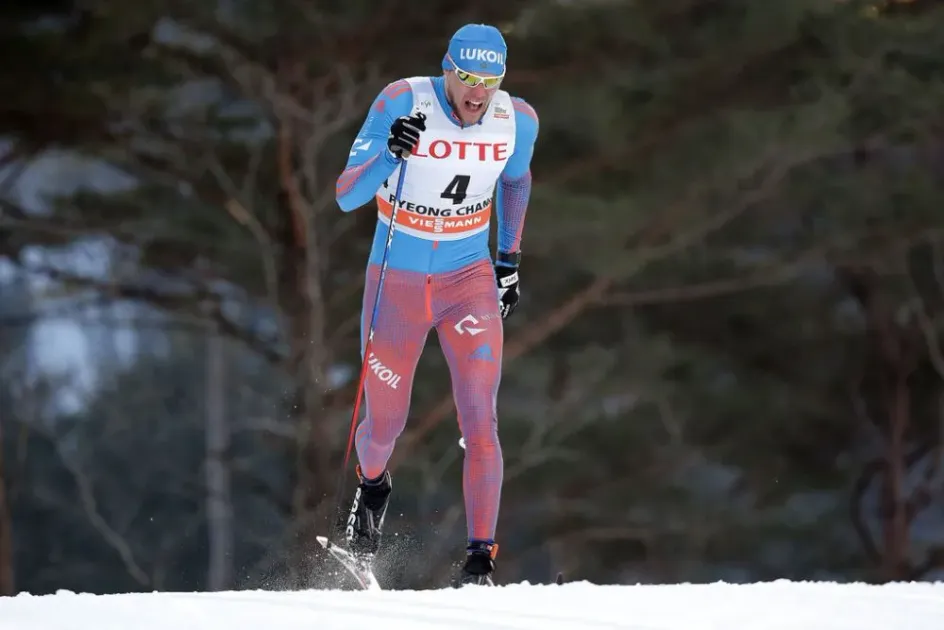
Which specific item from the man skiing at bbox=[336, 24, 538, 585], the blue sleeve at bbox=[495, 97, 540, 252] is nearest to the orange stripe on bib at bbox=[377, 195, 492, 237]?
the man skiing at bbox=[336, 24, 538, 585]

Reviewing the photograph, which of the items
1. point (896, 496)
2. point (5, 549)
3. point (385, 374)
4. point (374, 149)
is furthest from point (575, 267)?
point (374, 149)

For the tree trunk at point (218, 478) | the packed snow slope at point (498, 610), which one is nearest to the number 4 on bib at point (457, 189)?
the packed snow slope at point (498, 610)

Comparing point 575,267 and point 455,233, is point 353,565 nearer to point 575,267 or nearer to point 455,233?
point 455,233

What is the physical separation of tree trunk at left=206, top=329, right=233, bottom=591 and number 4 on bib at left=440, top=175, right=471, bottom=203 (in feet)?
30.8

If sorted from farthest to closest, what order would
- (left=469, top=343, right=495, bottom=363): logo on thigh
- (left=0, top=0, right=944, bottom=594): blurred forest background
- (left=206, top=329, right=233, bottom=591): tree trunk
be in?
(left=206, top=329, right=233, bottom=591): tree trunk, (left=0, top=0, right=944, bottom=594): blurred forest background, (left=469, top=343, right=495, bottom=363): logo on thigh

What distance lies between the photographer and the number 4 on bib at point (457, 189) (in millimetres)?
4730

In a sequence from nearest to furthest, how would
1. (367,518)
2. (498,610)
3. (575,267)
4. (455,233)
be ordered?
(498,610) < (455,233) < (367,518) < (575,267)

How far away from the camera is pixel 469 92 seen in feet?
14.9

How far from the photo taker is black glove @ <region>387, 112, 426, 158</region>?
4.42 meters

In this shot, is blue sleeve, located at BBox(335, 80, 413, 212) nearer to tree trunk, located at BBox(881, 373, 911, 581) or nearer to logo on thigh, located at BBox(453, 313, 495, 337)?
logo on thigh, located at BBox(453, 313, 495, 337)

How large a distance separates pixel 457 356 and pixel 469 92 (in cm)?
88

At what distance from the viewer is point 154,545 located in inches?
765

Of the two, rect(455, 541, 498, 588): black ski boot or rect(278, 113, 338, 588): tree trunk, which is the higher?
rect(278, 113, 338, 588): tree trunk

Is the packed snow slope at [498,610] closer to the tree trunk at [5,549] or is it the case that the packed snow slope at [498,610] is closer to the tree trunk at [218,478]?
the tree trunk at [218,478]
